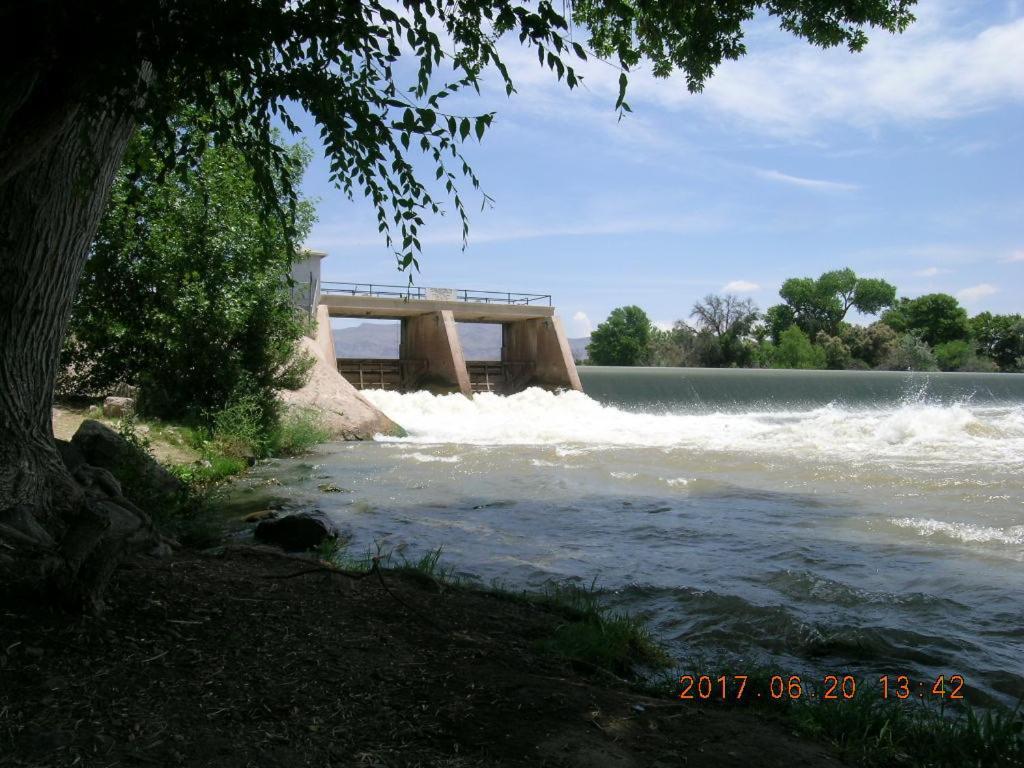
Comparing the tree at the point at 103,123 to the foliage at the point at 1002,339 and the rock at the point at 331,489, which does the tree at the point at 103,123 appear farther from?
the foliage at the point at 1002,339

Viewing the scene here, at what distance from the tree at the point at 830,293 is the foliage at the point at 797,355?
26.2 metres

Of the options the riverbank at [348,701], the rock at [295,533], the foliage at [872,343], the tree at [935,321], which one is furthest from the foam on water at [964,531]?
the tree at [935,321]

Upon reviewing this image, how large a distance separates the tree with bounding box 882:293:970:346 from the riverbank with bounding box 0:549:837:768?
4569 inches

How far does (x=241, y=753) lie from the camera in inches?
118

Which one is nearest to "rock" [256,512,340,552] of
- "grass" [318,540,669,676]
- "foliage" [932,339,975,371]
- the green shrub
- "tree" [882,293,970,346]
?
"grass" [318,540,669,676]

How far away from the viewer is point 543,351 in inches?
1494

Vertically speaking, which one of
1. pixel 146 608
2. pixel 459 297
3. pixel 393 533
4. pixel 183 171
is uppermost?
pixel 459 297

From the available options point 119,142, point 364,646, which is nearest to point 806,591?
point 364,646

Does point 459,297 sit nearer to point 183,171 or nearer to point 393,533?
point 393,533

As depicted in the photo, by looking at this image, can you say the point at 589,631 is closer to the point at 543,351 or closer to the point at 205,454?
the point at 205,454

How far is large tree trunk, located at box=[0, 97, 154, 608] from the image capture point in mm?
4504

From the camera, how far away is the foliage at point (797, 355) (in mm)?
102125

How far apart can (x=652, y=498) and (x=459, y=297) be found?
24.6 m

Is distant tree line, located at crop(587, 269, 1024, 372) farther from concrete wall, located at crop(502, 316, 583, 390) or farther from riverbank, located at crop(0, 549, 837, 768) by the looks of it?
riverbank, located at crop(0, 549, 837, 768)
